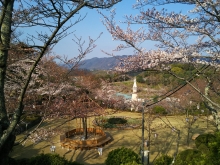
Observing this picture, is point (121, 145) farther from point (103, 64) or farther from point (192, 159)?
point (103, 64)

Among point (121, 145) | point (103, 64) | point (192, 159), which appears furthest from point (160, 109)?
point (103, 64)

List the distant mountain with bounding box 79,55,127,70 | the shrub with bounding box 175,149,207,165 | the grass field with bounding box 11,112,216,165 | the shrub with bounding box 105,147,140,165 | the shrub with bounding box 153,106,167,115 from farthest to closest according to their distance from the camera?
the shrub with bounding box 153,106,167,115 → the grass field with bounding box 11,112,216,165 → the shrub with bounding box 105,147,140,165 → the distant mountain with bounding box 79,55,127,70 → the shrub with bounding box 175,149,207,165

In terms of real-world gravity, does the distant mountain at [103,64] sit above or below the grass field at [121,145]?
above

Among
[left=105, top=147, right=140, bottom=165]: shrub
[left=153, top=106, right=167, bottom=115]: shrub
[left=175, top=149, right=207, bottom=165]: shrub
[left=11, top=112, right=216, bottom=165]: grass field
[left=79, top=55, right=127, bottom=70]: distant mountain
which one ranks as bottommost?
[left=11, top=112, right=216, bottom=165]: grass field

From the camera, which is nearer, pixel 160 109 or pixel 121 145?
pixel 121 145

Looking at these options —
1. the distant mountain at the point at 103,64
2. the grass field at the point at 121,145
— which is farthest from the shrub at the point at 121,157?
the distant mountain at the point at 103,64

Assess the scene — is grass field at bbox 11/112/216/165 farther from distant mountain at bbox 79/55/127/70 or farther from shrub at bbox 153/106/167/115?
shrub at bbox 153/106/167/115

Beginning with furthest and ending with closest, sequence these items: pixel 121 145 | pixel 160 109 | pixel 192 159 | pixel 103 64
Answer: pixel 103 64, pixel 160 109, pixel 121 145, pixel 192 159

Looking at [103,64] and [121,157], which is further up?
[103,64]

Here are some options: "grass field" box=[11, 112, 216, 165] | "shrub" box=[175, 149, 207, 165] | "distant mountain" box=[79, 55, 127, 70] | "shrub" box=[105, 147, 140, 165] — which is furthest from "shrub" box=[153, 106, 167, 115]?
"shrub" box=[105, 147, 140, 165]

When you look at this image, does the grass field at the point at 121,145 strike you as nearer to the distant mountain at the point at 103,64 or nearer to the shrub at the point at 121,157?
the shrub at the point at 121,157

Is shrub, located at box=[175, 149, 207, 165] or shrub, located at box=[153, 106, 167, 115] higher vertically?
shrub, located at box=[175, 149, 207, 165]

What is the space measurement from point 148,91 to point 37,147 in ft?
38.3

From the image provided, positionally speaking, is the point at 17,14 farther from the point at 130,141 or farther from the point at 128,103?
the point at 128,103
